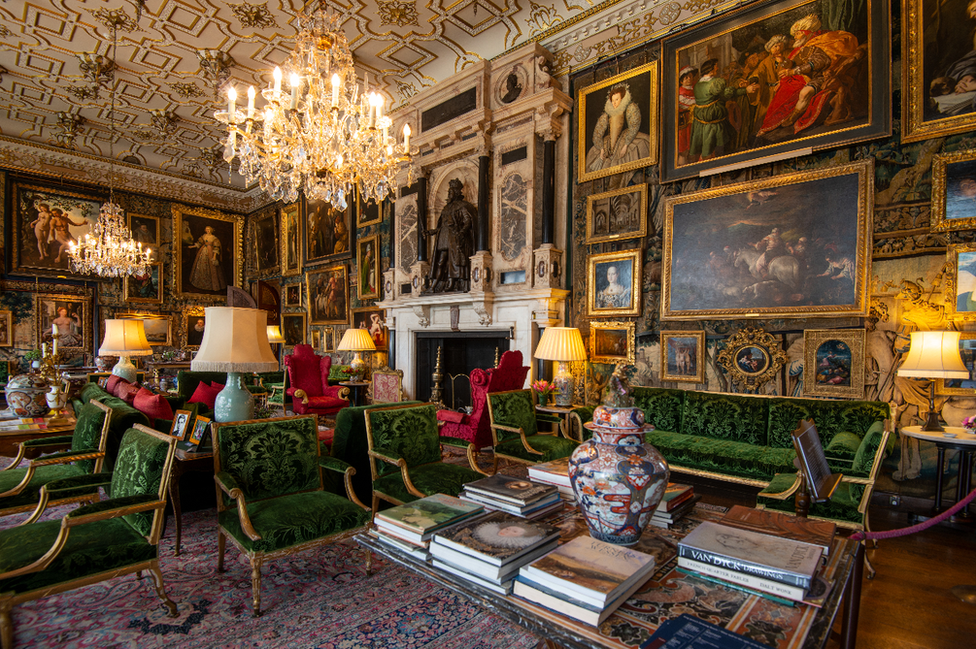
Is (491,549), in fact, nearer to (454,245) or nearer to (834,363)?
(834,363)

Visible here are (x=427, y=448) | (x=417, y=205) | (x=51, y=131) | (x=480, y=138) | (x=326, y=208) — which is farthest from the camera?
(x=326, y=208)

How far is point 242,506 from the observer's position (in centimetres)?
231

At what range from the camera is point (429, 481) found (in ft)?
9.69

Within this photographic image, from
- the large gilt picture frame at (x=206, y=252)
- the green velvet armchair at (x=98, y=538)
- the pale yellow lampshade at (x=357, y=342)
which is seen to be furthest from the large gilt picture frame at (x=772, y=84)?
the large gilt picture frame at (x=206, y=252)

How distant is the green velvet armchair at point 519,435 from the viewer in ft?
13.9

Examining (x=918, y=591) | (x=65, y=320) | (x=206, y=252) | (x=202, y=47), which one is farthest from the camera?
(x=206, y=252)

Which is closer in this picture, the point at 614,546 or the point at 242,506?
the point at 614,546

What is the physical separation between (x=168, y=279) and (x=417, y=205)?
26.8ft

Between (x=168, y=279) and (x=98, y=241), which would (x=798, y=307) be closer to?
(x=98, y=241)

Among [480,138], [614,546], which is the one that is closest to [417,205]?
[480,138]

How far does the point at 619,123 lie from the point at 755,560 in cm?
555

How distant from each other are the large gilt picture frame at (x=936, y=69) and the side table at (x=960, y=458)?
96.4 inches

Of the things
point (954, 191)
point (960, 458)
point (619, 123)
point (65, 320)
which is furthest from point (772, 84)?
point (65, 320)

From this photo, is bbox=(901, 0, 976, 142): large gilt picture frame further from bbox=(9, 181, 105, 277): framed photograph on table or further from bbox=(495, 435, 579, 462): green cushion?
bbox=(9, 181, 105, 277): framed photograph on table
